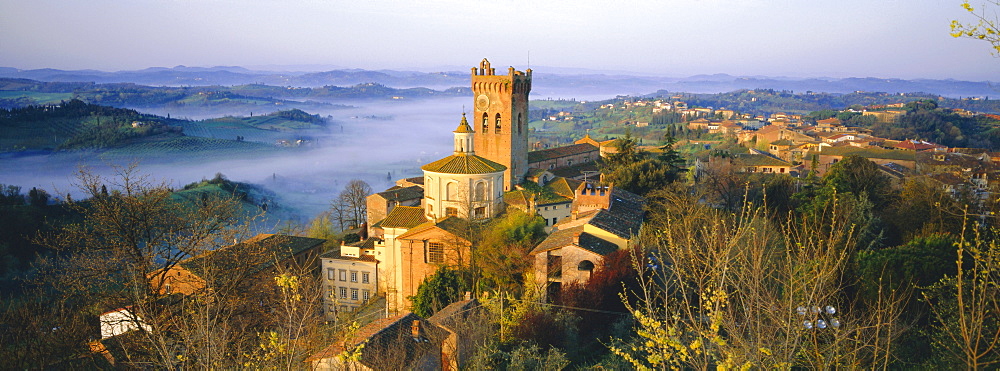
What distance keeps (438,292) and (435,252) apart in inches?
116

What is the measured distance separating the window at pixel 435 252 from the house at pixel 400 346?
8.47 m

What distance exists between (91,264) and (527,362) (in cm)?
887

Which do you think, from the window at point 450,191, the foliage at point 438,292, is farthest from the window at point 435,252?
the window at point 450,191

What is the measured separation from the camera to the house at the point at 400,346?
11453 mm

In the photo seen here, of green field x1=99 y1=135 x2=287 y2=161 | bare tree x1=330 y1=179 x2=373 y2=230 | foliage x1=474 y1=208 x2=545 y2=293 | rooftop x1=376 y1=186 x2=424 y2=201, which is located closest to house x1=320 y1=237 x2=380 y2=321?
foliage x1=474 y1=208 x2=545 y2=293

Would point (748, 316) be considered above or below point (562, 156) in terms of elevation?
above

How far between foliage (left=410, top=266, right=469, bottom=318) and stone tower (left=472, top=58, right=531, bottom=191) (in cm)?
1505

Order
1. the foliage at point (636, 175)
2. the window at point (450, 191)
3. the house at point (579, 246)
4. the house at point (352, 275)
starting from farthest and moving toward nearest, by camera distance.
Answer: the foliage at point (636, 175) < the house at point (352, 275) < the window at point (450, 191) < the house at point (579, 246)

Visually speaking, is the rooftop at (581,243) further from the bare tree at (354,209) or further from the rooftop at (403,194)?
the bare tree at (354,209)

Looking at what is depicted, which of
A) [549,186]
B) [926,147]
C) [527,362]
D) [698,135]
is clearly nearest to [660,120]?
[698,135]

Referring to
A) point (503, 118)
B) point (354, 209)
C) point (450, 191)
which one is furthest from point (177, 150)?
point (450, 191)

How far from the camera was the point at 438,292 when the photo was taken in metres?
20.9

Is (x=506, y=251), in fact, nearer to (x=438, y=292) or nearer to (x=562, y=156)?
(x=438, y=292)

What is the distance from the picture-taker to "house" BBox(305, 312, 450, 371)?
37.6ft
